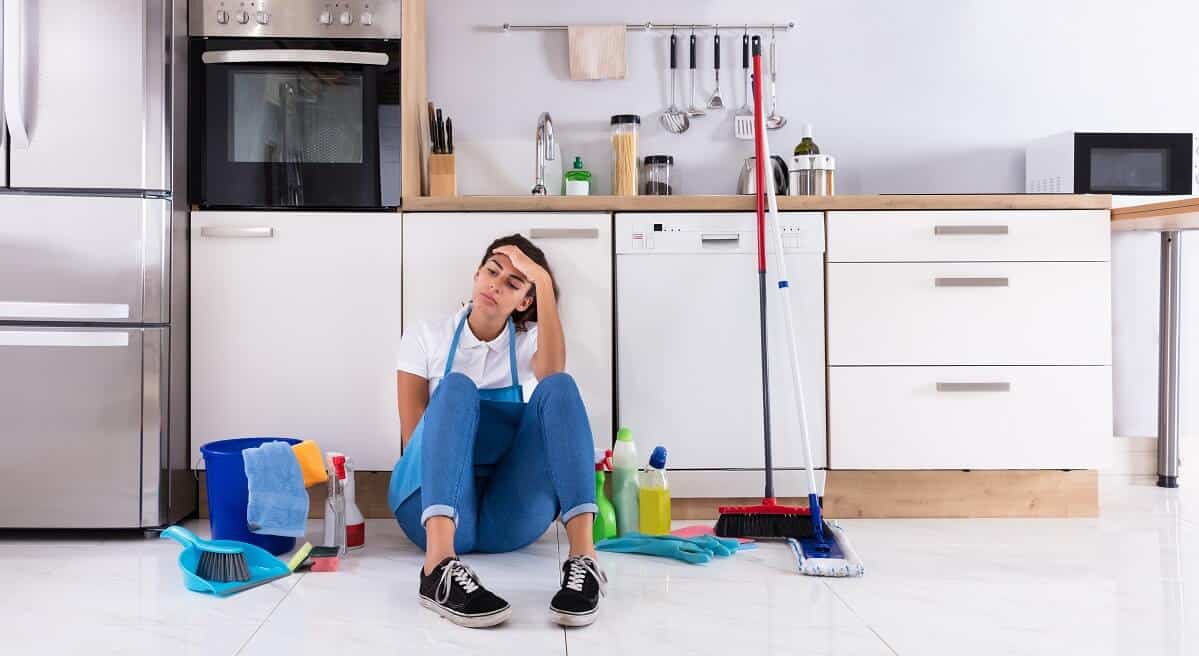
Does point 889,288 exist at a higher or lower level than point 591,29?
lower

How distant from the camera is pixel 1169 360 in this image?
328 cm

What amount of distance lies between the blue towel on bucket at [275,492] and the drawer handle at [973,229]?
1769 mm

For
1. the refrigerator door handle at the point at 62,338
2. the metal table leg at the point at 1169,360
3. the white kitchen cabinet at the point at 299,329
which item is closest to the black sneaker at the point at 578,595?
the white kitchen cabinet at the point at 299,329

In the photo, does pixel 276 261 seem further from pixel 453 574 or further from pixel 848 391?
pixel 848 391

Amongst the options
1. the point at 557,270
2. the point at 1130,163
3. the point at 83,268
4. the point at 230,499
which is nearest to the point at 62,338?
the point at 83,268

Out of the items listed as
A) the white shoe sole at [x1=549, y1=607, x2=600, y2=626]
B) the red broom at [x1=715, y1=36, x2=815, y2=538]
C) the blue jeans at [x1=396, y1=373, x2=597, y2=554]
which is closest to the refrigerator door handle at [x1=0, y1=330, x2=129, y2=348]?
the blue jeans at [x1=396, y1=373, x2=597, y2=554]

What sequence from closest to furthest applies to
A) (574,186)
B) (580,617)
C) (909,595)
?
1. (580,617)
2. (909,595)
3. (574,186)

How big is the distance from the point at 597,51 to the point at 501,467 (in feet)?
5.38

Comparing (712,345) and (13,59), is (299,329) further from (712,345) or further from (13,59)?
(712,345)

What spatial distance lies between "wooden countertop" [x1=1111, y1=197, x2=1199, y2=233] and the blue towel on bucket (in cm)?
222

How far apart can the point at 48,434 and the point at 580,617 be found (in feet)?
5.05

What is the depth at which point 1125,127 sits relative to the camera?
3479 millimetres

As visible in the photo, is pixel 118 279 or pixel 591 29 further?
pixel 591 29

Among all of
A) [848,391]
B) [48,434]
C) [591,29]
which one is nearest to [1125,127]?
[848,391]
